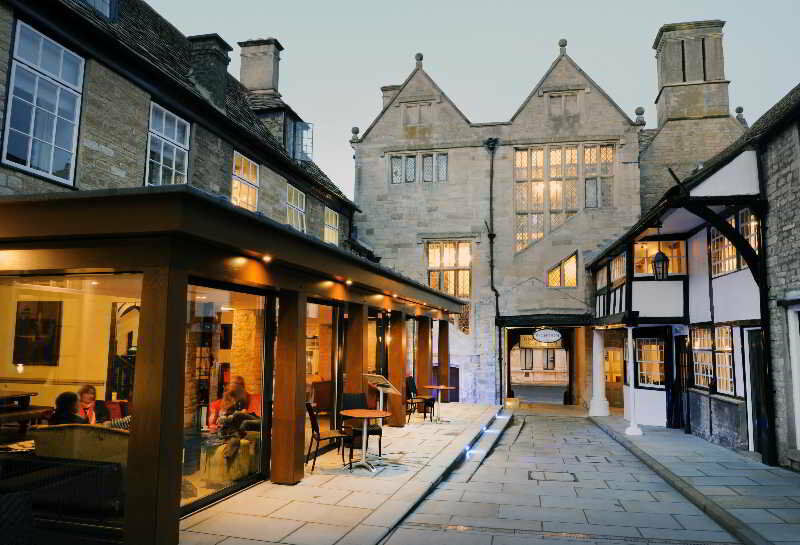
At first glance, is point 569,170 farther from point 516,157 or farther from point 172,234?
Answer: point 172,234

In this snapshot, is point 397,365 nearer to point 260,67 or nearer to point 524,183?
point 524,183

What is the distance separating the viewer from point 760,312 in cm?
970

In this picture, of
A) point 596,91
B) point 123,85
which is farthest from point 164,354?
point 596,91

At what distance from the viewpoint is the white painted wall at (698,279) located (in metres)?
12.5

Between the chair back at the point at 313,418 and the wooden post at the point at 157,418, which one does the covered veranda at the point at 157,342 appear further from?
the chair back at the point at 313,418

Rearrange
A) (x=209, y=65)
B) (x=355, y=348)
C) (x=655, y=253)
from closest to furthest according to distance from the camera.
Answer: (x=355, y=348) → (x=209, y=65) → (x=655, y=253)

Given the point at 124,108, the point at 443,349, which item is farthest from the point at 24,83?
the point at 443,349

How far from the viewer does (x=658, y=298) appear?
1380 cm

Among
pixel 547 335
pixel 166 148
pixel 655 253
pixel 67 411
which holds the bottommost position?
pixel 67 411

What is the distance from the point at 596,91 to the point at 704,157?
4.69m

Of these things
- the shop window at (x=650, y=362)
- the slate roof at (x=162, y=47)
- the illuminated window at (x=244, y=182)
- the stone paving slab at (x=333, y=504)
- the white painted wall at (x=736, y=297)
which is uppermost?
the slate roof at (x=162, y=47)

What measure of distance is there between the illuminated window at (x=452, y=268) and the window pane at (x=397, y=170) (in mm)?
2767

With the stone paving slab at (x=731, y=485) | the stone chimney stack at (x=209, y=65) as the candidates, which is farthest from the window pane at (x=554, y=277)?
the stone chimney stack at (x=209, y=65)

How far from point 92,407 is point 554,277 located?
647 inches
